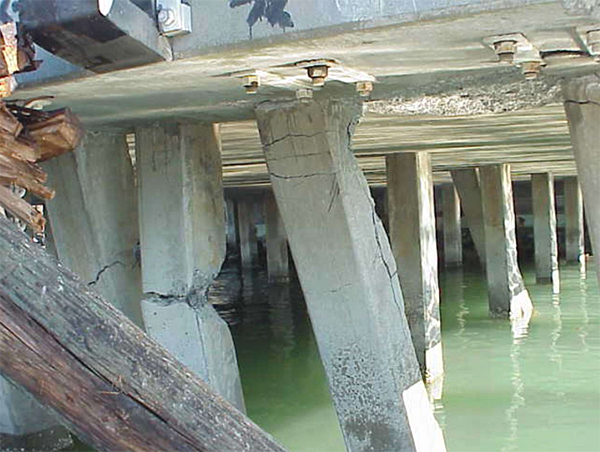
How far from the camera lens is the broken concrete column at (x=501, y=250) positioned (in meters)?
12.5

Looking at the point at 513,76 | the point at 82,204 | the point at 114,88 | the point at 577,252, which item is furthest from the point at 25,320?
the point at 577,252

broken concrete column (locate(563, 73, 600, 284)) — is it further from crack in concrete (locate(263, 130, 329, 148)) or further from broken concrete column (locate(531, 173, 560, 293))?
broken concrete column (locate(531, 173, 560, 293))

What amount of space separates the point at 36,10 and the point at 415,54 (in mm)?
1581

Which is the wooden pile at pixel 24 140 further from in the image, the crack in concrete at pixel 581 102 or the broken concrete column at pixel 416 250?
the broken concrete column at pixel 416 250

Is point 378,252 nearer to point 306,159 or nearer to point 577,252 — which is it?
point 306,159

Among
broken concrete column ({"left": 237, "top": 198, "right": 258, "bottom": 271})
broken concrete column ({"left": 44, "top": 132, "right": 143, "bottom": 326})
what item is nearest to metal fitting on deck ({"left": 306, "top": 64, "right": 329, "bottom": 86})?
broken concrete column ({"left": 44, "top": 132, "right": 143, "bottom": 326})

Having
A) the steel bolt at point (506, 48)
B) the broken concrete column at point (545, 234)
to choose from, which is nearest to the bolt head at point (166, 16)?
the steel bolt at point (506, 48)

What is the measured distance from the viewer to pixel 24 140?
297 centimetres

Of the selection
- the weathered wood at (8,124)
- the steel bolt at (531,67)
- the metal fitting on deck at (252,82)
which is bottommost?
the steel bolt at (531,67)

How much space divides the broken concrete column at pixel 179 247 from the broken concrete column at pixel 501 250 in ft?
22.1

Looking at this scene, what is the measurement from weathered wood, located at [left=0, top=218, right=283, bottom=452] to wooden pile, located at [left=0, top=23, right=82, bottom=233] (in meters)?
0.52

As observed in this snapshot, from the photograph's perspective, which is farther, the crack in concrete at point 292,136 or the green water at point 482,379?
the green water at point 482,379

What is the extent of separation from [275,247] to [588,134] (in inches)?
580

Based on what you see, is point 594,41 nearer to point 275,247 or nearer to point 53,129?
point 53,129
